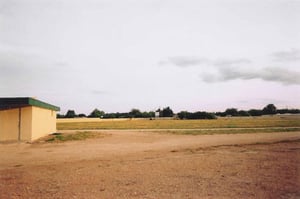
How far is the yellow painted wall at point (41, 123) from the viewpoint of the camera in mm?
23484

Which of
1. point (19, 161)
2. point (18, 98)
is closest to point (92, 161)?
point (19, 161)

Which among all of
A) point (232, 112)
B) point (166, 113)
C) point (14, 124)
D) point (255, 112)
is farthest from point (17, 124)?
point (232, 112)

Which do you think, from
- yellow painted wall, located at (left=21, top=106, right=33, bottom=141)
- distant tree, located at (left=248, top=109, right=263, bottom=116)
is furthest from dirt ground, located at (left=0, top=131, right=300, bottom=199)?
distant tree, located at (left=248, top=109, right=263, bottom=116)

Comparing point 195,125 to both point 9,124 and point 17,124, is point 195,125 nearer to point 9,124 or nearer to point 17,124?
point 17,124

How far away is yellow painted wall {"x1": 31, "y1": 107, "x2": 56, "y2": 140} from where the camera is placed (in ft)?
77.0

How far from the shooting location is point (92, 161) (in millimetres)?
13234

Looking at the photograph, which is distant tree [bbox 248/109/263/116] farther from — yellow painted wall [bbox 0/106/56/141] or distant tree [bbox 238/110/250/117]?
yellow painted wall [bbox 0/106/56/141]

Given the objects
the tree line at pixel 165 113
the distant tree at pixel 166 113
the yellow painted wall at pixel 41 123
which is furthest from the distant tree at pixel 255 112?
the yellow painted wall at pixel 41 123

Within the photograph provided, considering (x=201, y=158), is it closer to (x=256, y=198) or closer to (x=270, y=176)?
(x=270, y=176)

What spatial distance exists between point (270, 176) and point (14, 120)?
1775cm

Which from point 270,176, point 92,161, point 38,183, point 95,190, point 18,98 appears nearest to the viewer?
point 95,190

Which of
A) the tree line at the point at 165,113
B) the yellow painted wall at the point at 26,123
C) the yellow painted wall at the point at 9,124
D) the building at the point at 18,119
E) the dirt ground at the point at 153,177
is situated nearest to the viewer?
the dirt ground at the point at 153,177

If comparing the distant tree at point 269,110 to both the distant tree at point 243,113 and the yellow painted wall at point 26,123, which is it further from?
the yellow painted wall at point 26,123

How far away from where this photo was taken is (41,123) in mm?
26516
